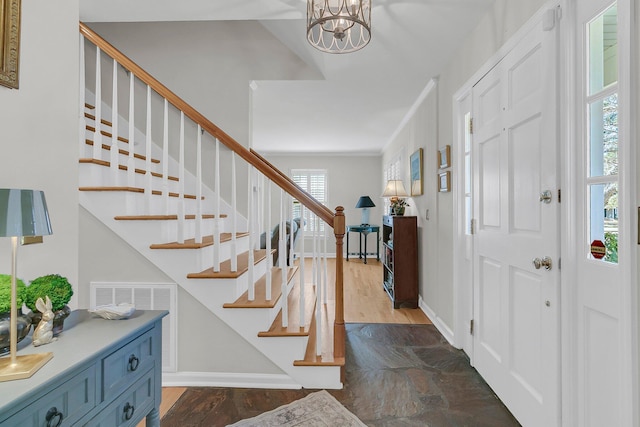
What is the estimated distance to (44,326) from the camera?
1000 millimetres

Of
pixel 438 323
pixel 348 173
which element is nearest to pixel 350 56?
pixel 438 323

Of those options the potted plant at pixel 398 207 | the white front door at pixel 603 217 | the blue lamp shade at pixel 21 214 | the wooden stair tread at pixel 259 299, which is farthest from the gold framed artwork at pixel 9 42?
the potted plant at pixel 398 207

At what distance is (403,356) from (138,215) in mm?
2130

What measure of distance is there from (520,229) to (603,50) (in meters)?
0.85

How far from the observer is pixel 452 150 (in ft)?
8.73

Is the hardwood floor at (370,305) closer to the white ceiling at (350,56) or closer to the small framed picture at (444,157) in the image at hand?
the small framed picture at (444,157)

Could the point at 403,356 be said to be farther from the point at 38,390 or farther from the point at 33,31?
the point at 33,31

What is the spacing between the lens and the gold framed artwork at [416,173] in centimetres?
371

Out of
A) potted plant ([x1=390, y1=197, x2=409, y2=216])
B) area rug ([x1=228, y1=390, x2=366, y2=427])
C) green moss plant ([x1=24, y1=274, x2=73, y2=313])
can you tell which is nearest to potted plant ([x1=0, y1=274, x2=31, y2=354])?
green moss plant ([x1=24, y1=274, x2=73, y2=313])

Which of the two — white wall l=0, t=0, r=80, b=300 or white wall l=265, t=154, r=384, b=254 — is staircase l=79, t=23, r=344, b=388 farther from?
white wall l=265, t=154, r=384, b=254

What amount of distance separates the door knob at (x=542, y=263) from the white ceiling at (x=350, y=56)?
1616mm

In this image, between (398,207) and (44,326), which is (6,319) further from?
(398,207)

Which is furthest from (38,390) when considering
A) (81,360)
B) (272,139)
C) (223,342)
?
(272,139)

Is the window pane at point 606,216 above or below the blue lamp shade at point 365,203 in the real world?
below
